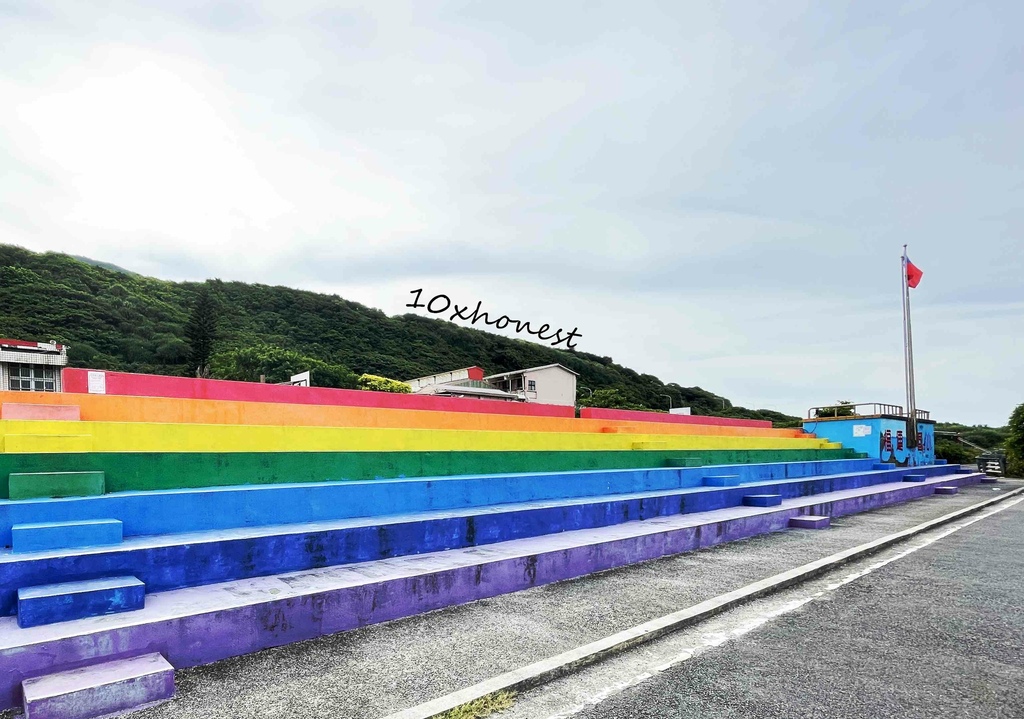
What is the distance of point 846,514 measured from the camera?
41.8 ft

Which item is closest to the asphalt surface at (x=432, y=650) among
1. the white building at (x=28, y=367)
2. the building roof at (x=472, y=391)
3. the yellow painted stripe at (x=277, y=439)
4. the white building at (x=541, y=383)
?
the yellow painted stripe at (x=277, y=439)

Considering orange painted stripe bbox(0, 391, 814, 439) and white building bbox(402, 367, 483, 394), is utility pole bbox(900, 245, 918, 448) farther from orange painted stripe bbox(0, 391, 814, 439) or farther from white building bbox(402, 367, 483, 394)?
white building bbox(402, 367, 483, 394)

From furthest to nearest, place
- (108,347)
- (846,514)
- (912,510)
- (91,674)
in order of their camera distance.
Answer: (108,347) → (912,510) → (846,514) → (91,674)

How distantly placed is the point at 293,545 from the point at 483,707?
237cm

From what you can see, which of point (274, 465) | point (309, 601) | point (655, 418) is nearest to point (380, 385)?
point (655, 418)

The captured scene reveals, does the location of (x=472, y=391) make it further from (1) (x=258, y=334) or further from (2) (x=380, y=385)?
(1) (x=258, y=334)

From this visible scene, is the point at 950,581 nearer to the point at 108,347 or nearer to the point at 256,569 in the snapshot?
the point at 256,569

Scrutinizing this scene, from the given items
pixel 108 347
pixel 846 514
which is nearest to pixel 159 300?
pixel 108 347

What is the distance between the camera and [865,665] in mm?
4141

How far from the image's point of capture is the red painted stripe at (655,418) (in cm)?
1505

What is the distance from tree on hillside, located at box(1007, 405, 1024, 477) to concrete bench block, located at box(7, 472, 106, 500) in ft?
118

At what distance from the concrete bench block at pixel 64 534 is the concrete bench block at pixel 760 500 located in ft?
31.7

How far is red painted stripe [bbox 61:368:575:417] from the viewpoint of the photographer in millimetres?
7926

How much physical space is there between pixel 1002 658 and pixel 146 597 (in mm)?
6034
